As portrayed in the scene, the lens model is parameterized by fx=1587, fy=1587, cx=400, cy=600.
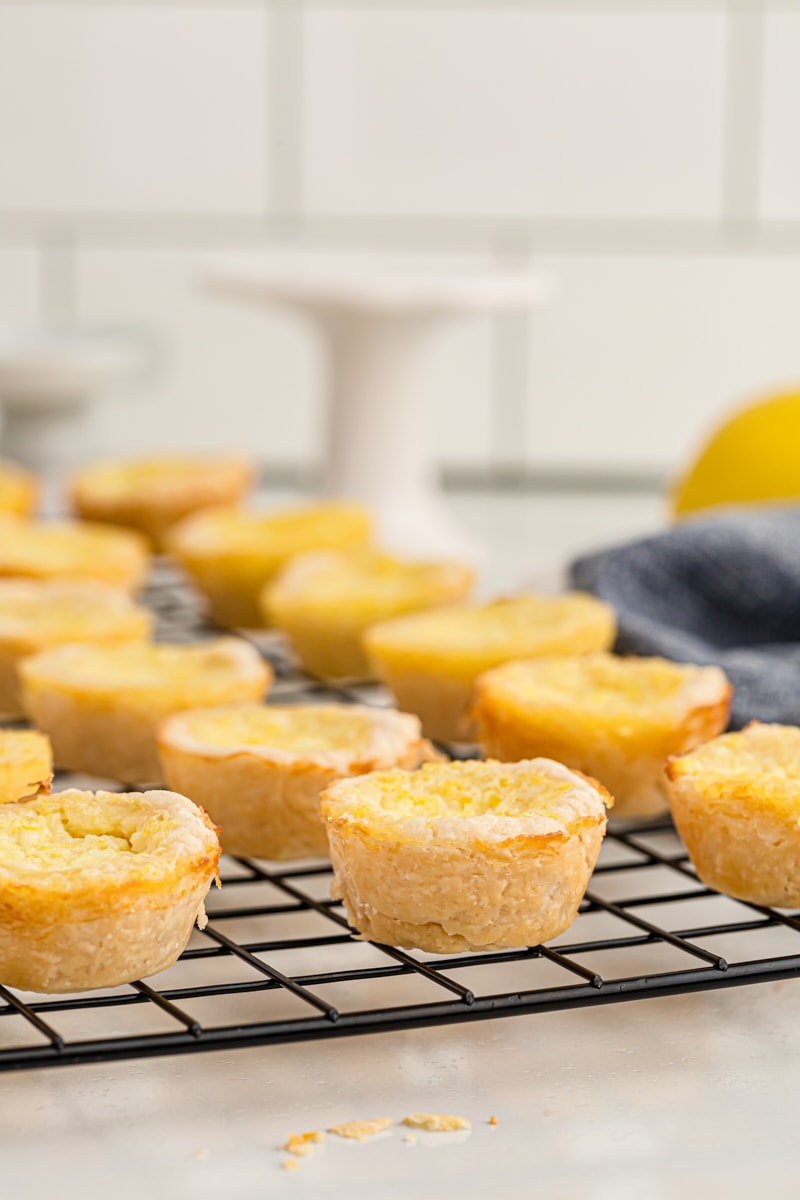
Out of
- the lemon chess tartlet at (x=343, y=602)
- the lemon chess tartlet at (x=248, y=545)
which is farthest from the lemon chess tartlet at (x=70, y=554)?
the lemon chess tartlet at (x=343, y=602)

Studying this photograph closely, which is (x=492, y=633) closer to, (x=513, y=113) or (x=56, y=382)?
(x=56, y=382)

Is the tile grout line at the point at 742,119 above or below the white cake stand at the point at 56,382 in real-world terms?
above

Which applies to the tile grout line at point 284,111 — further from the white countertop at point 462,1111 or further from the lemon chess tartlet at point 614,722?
the white countertop at point 462,1111

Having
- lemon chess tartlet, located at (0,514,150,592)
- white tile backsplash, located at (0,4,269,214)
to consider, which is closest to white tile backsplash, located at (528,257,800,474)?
white tile backsplash, located at (0,4,269,214)

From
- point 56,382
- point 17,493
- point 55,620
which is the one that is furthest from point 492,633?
point 56,382

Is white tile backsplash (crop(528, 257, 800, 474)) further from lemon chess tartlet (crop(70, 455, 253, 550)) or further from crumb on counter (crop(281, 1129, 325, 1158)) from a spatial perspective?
crumb on counter (crop(281, 1129, 325, 1158))

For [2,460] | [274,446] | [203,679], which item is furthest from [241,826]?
[274,446]
